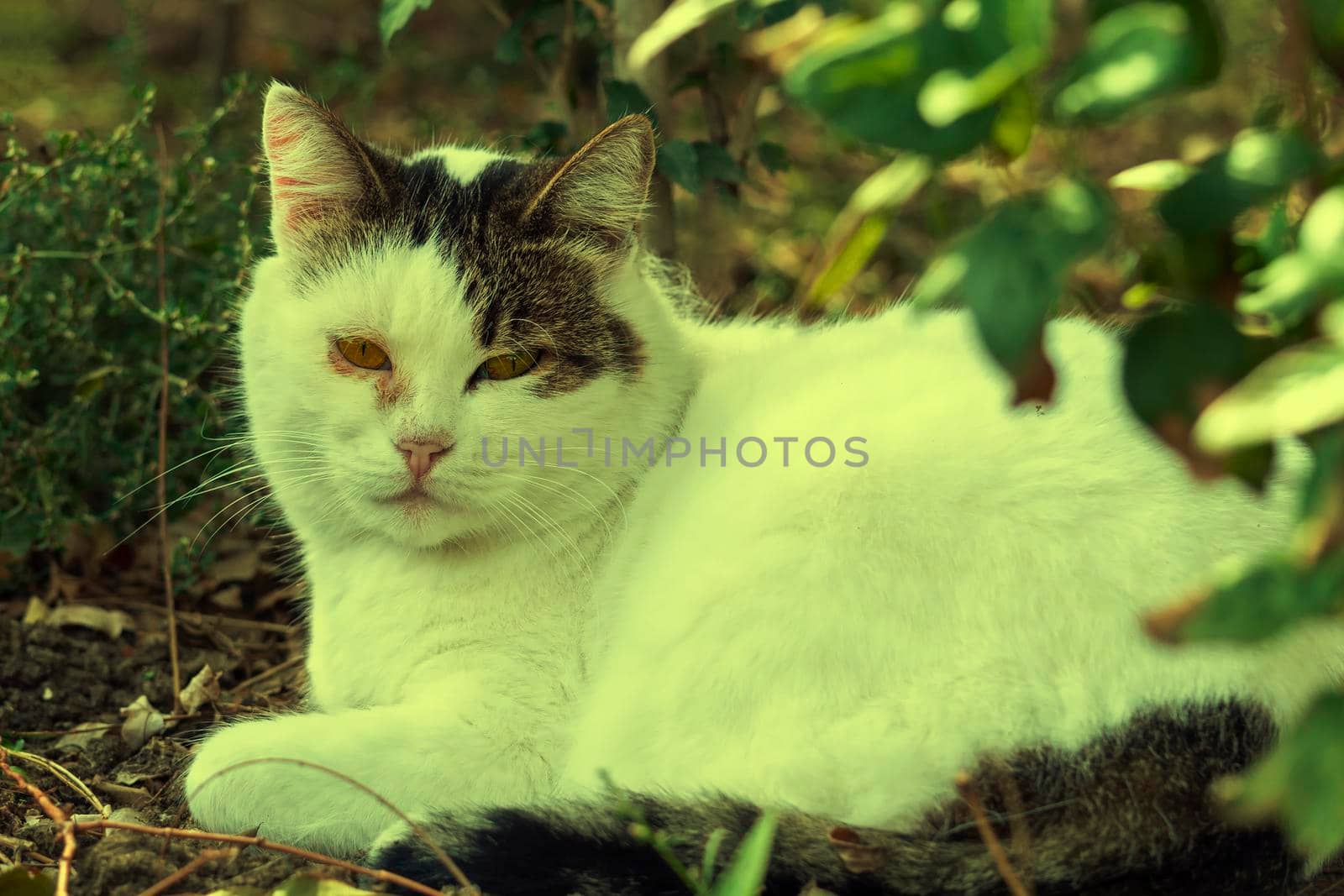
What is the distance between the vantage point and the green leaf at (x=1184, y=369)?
128cm

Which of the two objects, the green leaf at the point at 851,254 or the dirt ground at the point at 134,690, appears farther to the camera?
the dirt ground at the point at 134,690

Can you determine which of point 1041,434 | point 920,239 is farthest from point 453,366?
point 920,239

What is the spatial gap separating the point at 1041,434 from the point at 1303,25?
41.8 inches

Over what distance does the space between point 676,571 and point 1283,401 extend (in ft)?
4.59

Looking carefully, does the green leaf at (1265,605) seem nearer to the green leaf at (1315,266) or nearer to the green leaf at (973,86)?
the green leaf at (1315,266)

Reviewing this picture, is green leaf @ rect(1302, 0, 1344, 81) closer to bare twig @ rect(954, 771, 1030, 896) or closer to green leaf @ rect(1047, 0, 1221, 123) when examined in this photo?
green leaf @ rect(1047, 0, 1221, 123)

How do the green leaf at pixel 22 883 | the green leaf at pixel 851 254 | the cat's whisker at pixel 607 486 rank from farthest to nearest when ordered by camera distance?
the cat's whisker at pixel 607 486, the green leaf at pixel 22 883, the green leaf at pixel 851 254

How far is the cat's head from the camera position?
8.13 feet

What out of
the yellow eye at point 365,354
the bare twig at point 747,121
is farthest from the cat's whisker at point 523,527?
the bare twig at point 747,121

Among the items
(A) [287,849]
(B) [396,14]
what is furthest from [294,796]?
(B) [396,14]

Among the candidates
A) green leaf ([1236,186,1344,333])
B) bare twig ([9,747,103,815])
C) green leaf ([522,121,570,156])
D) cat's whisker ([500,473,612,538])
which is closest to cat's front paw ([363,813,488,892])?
cat's whisker ([500,473,612,538])

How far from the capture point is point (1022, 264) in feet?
3.93

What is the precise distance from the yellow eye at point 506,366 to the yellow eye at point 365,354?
19 cm

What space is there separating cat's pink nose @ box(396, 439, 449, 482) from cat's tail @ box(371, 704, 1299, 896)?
75 centimetres
